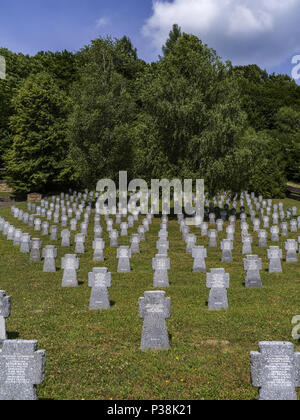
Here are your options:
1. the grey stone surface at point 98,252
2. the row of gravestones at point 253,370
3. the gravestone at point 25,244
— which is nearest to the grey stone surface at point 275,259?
the grey stone surface at point 98,252

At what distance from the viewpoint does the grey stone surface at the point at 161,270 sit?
46.5 ft

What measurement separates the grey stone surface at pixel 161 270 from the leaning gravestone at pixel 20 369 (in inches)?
322

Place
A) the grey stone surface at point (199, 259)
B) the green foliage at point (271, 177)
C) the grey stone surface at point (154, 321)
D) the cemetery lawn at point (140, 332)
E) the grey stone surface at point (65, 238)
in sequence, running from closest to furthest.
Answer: the cemetery lawn at point (140, 332) < the grey stone surface at point (154, 321) < the grey stone surface at point (199, 259) < the grey stone surface at point (65, 238) < the green foliage at point (271, 177)

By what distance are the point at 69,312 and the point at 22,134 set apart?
151 ft

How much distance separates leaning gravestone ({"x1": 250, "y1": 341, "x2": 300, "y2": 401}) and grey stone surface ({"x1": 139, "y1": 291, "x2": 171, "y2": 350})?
9.24ft

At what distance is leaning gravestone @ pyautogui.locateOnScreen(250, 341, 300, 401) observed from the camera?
6.06 meters

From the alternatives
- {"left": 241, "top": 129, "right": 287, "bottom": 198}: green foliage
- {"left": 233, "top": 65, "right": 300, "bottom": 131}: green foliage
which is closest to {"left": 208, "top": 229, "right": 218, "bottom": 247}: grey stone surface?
{"left": 241, "top": 129, "right": 287, "bottom": 198}: green foliage

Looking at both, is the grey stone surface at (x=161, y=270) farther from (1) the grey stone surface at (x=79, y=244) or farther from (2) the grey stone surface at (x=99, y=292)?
(1) the grey stone surface at (x=79, y=244)

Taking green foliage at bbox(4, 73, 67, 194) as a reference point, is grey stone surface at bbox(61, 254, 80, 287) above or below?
below

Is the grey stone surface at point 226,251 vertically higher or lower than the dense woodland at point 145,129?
lower

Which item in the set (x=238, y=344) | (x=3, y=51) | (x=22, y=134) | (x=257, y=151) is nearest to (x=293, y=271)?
(x=238, y=344)
